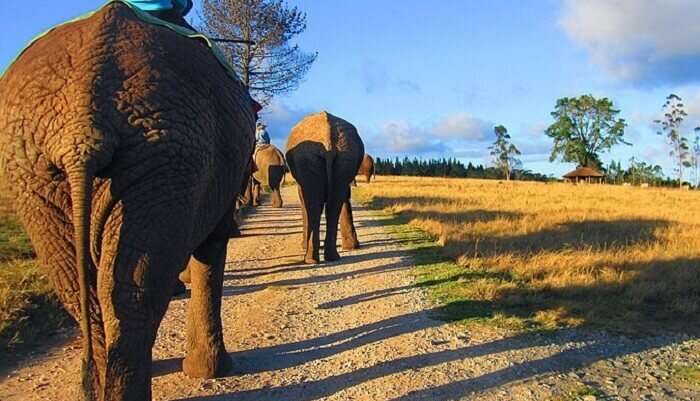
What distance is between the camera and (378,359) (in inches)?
202

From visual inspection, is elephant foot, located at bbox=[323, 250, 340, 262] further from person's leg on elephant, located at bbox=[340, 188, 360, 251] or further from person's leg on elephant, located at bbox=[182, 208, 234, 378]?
person's leg on elephant, located at bbox=[182, 208, 234, 378]

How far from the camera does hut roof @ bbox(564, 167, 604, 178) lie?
82.9 meters

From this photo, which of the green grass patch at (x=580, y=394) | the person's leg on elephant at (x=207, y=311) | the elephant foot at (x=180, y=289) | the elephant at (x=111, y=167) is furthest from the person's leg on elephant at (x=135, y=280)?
the elephant foot at (x=180, y=289)

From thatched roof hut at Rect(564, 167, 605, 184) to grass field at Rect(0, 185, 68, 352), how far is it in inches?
3244

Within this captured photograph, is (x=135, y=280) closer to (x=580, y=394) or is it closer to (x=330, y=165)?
(x=580, y=394)

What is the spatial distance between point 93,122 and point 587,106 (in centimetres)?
9587

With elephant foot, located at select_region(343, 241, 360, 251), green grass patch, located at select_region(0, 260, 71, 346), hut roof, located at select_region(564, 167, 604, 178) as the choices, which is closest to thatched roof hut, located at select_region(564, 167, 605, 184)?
hut roof, located at select_region(564, 167, 604, 178)

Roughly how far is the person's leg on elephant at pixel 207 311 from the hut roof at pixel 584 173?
84515mm

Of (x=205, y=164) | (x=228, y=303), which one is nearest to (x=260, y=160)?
(x=228, y=303)

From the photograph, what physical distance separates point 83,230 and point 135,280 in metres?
0.37

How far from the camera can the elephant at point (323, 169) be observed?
948 centimetres

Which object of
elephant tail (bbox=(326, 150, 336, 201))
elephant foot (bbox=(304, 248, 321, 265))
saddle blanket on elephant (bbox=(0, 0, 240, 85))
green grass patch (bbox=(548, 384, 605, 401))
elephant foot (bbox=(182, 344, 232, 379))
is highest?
saddle blanket on elephant (bbox=(0, 0, 240, 85))

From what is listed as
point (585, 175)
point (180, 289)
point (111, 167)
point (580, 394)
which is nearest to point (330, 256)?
point (180, 289)

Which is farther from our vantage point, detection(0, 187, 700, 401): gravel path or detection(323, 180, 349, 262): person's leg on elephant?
detection(323, 180, 349, 262): person's leg on elephant
